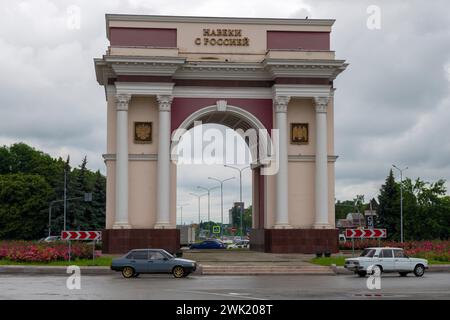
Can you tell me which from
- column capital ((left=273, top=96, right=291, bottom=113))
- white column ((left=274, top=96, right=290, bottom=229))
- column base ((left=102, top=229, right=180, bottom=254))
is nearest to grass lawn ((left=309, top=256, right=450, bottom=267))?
white column ((left=274, top=96, right=290, bottom=229))

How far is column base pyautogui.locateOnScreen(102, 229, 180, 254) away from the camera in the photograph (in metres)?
47.6

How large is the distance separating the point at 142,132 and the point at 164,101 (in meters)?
2.39

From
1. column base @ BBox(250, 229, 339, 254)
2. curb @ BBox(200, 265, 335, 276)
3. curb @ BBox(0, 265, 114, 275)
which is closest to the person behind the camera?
curb @ BBox(0, 265, 114, 275)

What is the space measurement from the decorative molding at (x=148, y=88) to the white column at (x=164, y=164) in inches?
13.7

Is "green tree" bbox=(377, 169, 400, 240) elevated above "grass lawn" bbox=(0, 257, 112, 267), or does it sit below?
above

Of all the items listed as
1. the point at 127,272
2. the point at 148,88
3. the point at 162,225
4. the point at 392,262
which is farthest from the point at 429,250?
the point at 127,272

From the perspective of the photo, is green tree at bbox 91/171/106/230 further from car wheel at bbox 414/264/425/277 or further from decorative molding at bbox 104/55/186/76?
car wheel at bbox 414/264/425/277

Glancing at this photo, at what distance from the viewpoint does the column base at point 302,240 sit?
160 feet

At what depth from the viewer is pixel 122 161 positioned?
48469mm

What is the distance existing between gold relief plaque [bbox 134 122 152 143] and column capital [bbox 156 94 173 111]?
1482 mm

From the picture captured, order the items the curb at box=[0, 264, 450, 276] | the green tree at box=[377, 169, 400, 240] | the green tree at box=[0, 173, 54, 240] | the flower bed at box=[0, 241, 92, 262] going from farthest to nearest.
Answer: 1. the green tree at box=[0, 173, 54, 240]
2. the green tree at box=[377, 169, 400, 240]
3. the flower bed at box=[0, 241, 92, 262]
4. the curb at box=[0, 264, 450, 276]

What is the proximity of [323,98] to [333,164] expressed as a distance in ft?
14.2

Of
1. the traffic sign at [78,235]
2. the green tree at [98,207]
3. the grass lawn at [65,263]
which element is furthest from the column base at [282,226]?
the green tree at [98,207]
